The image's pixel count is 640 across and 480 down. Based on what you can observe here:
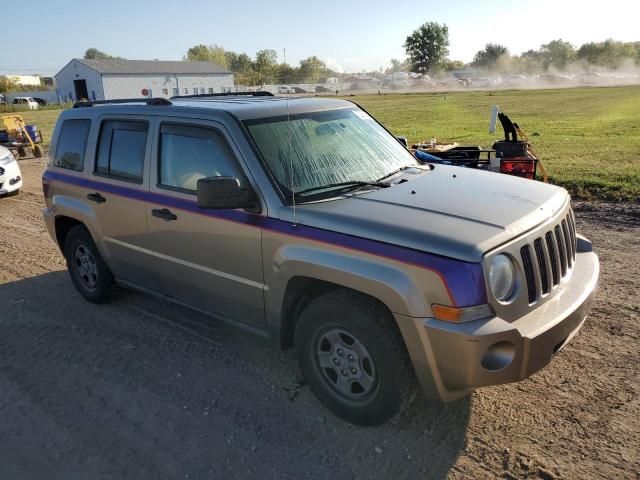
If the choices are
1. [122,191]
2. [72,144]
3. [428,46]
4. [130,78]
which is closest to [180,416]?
[122,191]

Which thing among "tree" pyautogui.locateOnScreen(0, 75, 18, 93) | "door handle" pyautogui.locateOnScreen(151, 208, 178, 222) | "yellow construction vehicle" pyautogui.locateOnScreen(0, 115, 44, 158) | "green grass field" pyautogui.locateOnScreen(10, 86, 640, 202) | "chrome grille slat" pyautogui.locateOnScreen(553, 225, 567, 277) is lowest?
"green grass field" pyautogui.locateOnScreen(10, 86, 640, 202)

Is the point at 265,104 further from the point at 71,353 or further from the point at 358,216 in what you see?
the point at 71,353

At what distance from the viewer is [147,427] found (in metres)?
3.41

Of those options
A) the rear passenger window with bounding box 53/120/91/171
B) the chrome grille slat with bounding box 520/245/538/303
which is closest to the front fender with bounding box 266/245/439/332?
the chrome grille slat with bounding box 520/245/538/303

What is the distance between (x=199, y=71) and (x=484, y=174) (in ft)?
253

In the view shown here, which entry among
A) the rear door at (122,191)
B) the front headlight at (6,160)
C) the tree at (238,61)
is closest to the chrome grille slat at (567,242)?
the rear door at (122,191)

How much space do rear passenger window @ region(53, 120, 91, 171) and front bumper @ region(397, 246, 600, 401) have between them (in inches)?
142

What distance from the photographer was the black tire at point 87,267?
514cm

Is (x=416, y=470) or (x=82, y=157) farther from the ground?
(x=82, y=157)

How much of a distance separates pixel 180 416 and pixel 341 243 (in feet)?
5.33

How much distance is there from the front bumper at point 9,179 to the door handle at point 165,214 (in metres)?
7.75

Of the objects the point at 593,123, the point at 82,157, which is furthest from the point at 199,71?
the point at 82,157

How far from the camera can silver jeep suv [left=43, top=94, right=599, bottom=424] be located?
9.09ft

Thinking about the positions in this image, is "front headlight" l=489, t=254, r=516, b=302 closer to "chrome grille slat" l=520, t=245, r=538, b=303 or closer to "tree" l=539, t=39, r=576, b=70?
"chrome grille slat" l=520, t=245, r=538, b=303
